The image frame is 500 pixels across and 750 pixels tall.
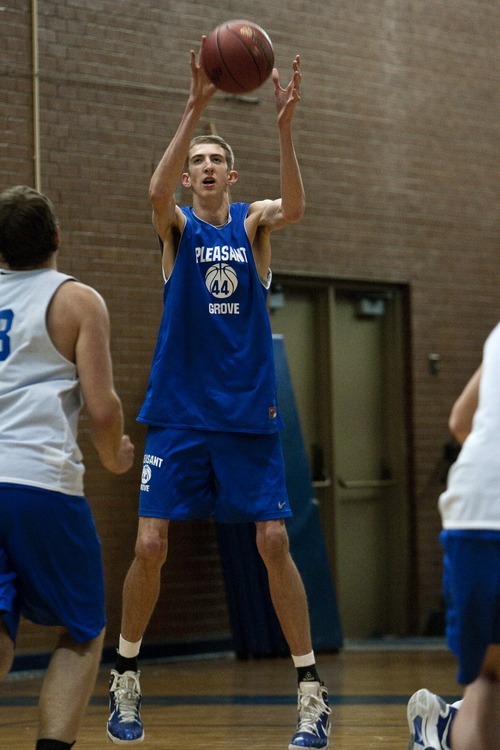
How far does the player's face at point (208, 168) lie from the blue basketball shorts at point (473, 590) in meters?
2.52

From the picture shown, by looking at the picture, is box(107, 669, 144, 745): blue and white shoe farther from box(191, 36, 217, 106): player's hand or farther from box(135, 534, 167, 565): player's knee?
box(191, 36, 217, 106): player's hand

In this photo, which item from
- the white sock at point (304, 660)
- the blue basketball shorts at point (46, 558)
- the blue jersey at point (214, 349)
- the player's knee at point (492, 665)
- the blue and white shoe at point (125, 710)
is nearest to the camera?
the player's knee at point (492, 665)

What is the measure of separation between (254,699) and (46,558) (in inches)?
134

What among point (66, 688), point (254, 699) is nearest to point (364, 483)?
point (254, 699)

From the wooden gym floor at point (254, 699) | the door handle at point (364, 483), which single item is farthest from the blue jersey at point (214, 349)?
the door handle at point (364, 483)

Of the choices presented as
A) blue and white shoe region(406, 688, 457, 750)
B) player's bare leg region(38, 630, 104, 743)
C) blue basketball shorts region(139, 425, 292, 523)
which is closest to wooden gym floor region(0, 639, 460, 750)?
blue basketball shorts region(139, 425, 292, 523)

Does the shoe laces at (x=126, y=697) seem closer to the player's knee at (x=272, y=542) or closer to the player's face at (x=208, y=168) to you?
the player's knee at (x=272, y=542)

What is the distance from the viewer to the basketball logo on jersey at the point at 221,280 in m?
5.16

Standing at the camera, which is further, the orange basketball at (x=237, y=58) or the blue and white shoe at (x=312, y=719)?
the orange basketball at (x=237, y=58)

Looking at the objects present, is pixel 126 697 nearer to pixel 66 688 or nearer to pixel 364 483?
pixel 66 688

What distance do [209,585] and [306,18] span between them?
4.05 m

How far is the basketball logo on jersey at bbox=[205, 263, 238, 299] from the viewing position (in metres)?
5.16

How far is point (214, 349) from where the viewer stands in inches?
202

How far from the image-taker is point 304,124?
381 inches
